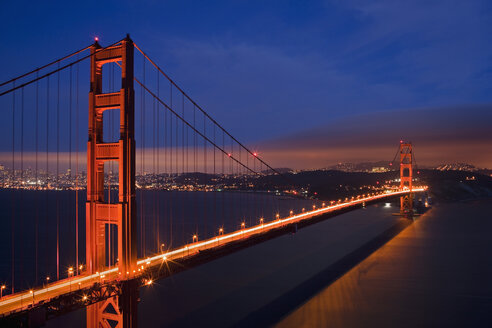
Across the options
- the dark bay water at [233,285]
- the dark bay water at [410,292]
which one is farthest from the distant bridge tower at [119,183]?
the dark bay water at [410,292]

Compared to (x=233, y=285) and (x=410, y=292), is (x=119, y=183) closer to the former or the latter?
(x=233, y=285)

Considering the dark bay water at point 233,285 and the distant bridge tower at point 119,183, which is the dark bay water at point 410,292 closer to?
the dark bay water at point 233,285

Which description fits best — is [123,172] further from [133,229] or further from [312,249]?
[312,249]

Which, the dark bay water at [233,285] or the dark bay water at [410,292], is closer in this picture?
the dark bay water at [410,292]

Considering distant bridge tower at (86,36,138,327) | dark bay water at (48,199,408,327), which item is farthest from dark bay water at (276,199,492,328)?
distant bridge tower at (86,36,138,327)

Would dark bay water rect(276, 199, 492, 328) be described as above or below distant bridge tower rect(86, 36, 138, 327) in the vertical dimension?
below

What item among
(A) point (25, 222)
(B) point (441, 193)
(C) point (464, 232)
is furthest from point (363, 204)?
(B) point (441, 193)

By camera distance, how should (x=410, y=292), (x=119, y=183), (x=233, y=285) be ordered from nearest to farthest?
(x=119, y=183) < (x=410, y=292) < (x=233, y=285)

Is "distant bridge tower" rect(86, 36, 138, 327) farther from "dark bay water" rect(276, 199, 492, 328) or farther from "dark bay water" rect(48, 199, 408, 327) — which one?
"dark bay water" rect(276, 199, 492, 328)

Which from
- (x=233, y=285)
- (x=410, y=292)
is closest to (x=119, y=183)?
(x=233, y=285)
